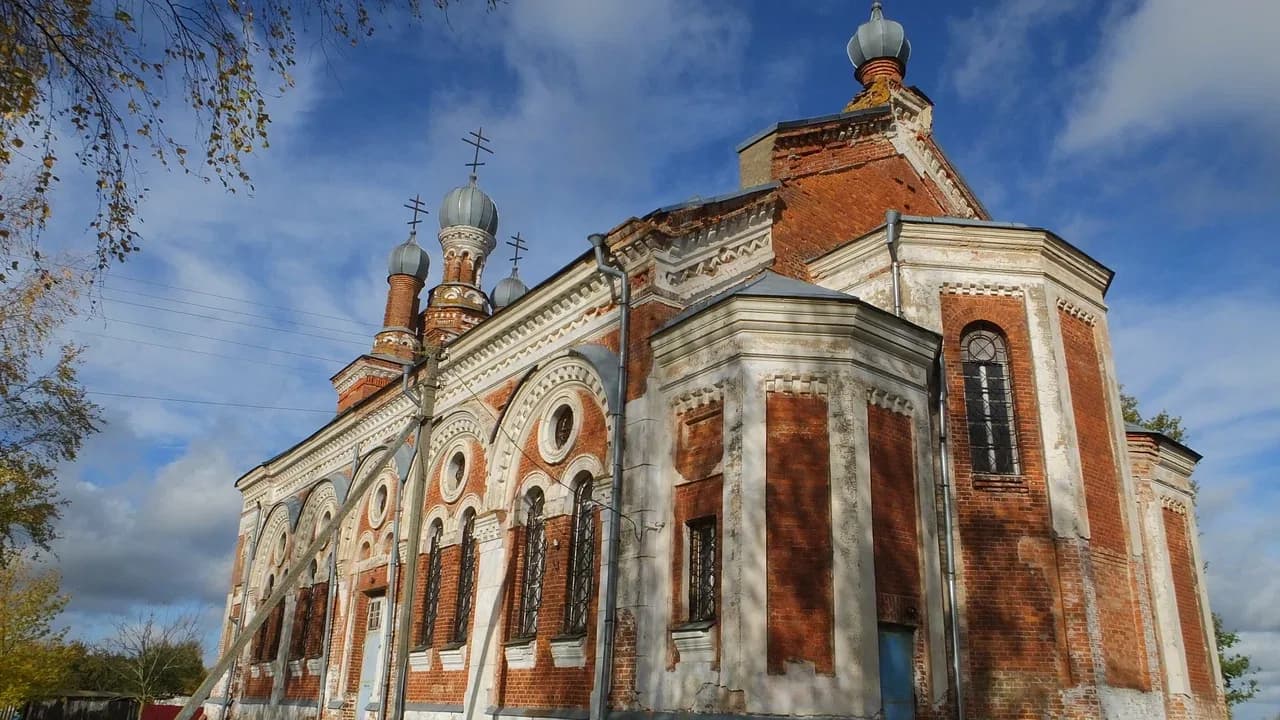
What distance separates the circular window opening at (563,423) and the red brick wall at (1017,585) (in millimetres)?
5243

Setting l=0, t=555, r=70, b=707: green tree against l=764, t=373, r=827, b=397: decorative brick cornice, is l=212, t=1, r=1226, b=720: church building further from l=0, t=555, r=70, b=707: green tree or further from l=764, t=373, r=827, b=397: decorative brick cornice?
l=0, t=555, r=70, b=707: green tree

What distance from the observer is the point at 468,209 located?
2769 centimetres

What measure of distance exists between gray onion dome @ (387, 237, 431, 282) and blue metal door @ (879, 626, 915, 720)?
20.5m

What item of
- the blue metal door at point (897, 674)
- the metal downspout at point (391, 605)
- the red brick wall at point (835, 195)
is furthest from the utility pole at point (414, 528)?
the blue metal door at point (897, 674)

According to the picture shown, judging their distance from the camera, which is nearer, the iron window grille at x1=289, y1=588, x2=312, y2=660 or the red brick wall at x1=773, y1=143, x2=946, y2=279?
the red brick wall at x1=773, y1=143, x2=946, y2=279

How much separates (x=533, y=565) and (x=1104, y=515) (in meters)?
7.53

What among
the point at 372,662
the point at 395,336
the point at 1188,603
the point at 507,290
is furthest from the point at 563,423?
the point at 507,290

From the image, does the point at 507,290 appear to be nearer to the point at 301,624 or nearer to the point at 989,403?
the point at 301,624

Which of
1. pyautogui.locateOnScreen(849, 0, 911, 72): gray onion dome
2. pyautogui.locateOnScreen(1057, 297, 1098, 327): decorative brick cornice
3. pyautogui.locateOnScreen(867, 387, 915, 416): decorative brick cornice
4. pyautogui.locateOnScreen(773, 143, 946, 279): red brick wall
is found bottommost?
pyautogui.locateOnScreen(867, 387, 915, 416): decorative brick cornice

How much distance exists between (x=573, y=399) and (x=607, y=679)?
4.12 meters

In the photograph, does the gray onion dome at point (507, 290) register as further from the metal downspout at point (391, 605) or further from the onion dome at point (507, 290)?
the metal downspout at point (391, 605)

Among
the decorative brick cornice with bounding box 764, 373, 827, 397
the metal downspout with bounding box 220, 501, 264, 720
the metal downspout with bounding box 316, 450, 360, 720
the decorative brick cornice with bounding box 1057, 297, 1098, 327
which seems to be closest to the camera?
the decorative brick cornice with bounding box 764, 373, 827, 397

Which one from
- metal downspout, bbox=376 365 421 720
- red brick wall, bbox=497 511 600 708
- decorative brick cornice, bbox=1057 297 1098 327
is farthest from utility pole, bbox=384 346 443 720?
decorative brick cornice, bbox=1057 297 1098 327

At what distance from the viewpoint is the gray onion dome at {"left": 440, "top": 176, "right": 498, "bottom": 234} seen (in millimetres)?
27609
